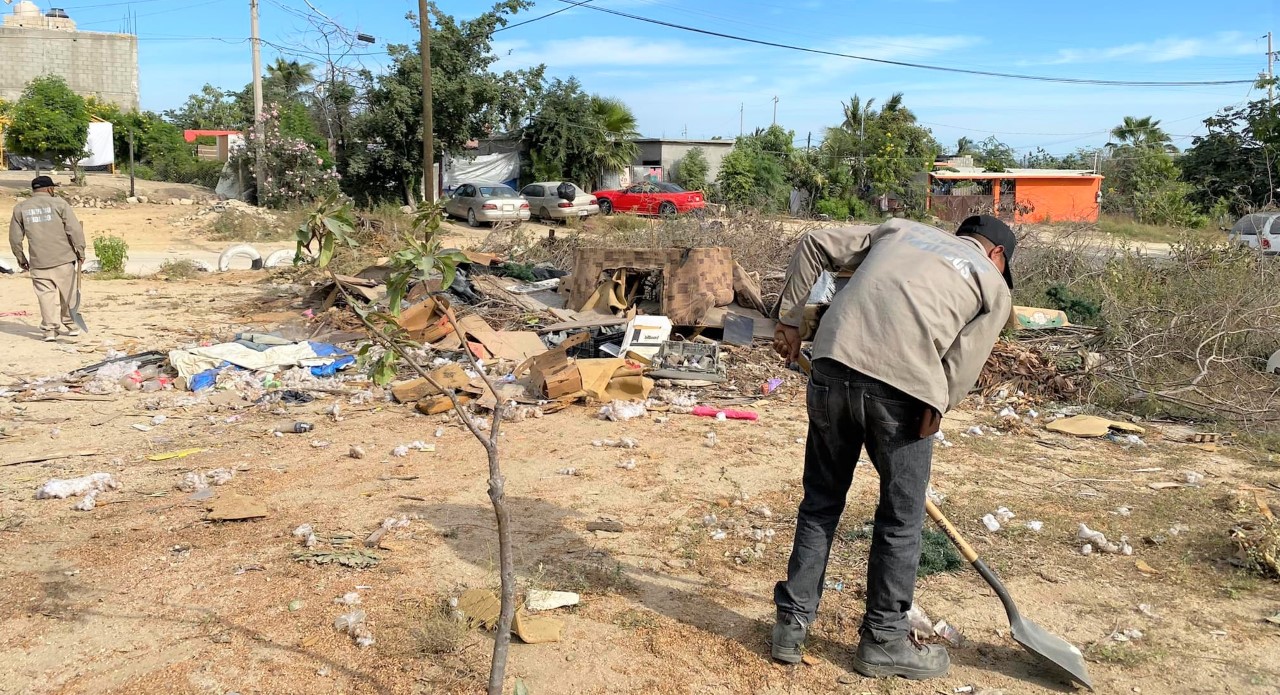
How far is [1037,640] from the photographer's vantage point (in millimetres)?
3074

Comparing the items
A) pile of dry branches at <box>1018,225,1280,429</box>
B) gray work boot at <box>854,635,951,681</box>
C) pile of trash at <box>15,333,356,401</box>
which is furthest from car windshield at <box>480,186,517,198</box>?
gray work boot at <box>854,635,951,681</box>

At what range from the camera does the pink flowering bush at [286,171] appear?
2511cm

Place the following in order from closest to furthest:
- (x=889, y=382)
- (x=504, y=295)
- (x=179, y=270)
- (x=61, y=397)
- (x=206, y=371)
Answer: (x=889, y=382) < (x=61, y=397) < (x=206, y=371) < (x=504, y=295) < (x=179, y=270)

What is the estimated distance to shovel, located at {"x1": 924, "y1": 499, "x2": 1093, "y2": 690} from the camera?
2969 millimetres

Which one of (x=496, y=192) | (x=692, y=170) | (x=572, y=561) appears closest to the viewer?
(x=572, y=561)

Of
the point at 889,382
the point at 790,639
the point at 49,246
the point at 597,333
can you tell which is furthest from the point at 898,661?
the point at 49,246

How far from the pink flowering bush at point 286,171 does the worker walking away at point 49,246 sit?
54.4 ft

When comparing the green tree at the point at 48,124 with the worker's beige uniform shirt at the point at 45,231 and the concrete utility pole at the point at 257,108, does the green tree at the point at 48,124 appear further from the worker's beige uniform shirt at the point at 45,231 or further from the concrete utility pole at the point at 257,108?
the worker's beige uniform shirt at the point at 45,231

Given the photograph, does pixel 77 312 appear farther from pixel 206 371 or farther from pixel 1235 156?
pixel 1235 156

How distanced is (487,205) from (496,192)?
4.57 feet

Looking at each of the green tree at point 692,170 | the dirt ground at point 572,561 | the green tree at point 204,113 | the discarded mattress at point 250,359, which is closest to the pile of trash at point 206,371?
the discarded mattress at point 250,359

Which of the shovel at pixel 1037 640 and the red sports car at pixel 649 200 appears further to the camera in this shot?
the red sports car at pixel 649 200

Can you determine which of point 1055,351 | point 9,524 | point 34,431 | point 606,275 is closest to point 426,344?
point 606,275

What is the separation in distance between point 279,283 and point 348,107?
16816mm
